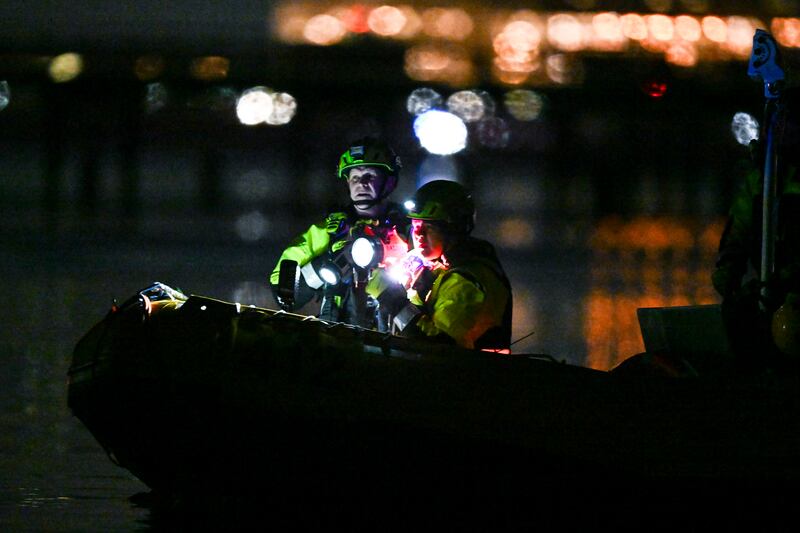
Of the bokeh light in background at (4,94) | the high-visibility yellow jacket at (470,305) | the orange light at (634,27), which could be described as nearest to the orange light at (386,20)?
the orange light at (634,27)

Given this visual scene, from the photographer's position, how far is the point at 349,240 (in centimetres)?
1103

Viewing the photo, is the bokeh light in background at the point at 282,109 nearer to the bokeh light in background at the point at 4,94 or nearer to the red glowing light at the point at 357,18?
the bokeh light in background at the point at 4,94

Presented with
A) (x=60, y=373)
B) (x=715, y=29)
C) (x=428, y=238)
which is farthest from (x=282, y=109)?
(x=428, y=238)

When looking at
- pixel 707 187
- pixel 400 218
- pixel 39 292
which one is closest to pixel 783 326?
Result: pixel 400 218

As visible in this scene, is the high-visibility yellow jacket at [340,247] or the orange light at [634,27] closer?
the high-visibility yellow jacket at [340,247]

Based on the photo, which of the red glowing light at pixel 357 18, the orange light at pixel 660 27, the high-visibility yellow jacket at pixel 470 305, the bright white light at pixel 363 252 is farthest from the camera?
the red glowing light at pixel 357 18

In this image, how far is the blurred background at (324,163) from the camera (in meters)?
29.7

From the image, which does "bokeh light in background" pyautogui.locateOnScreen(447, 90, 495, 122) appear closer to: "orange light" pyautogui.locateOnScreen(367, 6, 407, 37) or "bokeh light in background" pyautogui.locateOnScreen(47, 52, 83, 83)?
"bokeh light in background" pyautogui.locateOnScreen(47, 52, 83, 83)

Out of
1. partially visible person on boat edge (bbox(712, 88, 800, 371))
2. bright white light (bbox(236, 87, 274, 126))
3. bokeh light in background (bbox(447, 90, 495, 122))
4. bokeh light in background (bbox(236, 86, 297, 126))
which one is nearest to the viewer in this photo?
partially visible person on boat edge (bbox(712, 88, 800, 371))

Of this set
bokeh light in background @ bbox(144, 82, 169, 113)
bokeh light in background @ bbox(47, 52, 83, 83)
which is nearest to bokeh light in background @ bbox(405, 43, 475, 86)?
bokeh light in background @ bbox(144, 82, 169, 113)

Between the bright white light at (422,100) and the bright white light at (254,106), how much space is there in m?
5.74

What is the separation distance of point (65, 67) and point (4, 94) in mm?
2259

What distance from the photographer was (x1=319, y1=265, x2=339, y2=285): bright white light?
435 inches

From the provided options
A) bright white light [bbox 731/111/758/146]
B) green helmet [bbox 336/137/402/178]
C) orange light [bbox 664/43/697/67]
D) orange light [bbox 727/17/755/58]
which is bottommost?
green helmet [bbox 336/137/402/178]
